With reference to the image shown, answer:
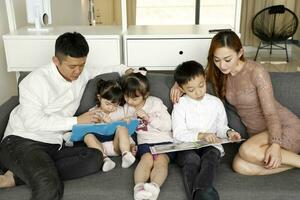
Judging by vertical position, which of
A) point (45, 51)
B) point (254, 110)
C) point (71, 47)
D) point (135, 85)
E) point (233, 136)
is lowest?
point (233, 136)

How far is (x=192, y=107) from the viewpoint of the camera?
1.76m

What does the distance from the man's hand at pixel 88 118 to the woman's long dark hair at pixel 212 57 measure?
643 millimetres

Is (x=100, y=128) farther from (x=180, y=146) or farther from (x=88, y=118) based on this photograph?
(x=180, y=146)

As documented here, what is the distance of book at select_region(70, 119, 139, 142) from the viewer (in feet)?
5.64


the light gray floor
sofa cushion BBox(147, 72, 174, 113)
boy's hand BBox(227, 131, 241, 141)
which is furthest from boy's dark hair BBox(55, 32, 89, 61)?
the light gray floor

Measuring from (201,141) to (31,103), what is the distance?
0.85m

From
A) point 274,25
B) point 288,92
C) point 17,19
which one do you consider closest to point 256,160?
point 288,92

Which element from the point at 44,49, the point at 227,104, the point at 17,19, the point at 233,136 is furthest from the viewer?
the point at 17,19

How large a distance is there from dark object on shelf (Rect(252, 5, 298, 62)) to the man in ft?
13.7

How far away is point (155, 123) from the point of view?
5.84 ft

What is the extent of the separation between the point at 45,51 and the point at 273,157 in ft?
5.24

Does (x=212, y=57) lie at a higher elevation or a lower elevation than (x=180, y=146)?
higher

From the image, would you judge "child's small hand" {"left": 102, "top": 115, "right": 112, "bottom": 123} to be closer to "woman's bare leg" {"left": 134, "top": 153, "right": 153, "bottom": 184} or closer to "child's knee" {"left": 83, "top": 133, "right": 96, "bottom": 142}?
"child's knee" {"left": 83, "top": 133, "right": 96, "bottom": 142}

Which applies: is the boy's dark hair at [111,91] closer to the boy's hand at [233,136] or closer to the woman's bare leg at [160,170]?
the woman's bare leg at [160,170]
